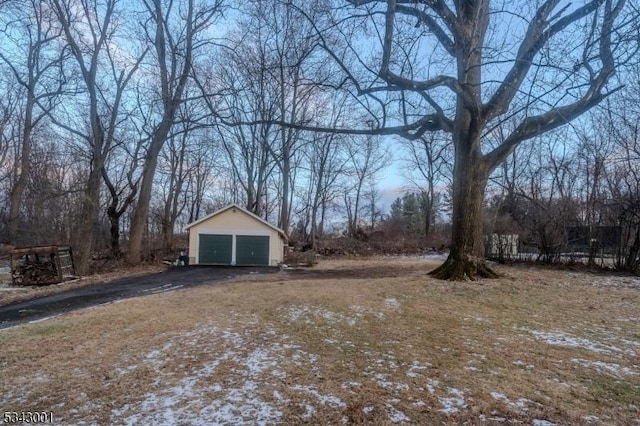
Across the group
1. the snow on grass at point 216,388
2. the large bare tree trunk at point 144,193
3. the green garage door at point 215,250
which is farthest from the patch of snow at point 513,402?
the green garage door at point 215,250

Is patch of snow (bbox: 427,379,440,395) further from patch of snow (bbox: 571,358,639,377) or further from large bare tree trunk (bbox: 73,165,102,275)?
large bare tree trunk (bbox: 73,165,102,275)

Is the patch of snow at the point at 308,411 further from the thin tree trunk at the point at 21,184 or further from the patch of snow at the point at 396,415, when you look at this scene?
the thin tree trunk at the point at 21,184

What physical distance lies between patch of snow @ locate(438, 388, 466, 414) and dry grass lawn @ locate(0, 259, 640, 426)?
0.09 feet

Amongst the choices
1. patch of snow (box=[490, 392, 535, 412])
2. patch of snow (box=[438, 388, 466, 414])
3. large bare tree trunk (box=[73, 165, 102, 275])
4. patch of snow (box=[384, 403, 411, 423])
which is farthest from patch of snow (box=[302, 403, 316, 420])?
large bare tree trunk (box=[73, 165, 102, 275])

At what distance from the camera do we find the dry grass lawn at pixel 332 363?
3.61 meters

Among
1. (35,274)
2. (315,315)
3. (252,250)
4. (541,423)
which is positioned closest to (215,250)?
(252,250)

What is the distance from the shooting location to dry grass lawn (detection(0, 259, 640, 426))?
3.61m

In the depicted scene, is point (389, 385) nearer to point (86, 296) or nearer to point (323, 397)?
point (323, 397)

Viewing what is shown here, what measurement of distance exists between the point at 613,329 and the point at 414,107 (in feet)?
26.6

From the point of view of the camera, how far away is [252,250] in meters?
23.6

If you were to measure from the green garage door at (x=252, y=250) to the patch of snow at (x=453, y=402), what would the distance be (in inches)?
793

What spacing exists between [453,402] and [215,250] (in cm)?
2094

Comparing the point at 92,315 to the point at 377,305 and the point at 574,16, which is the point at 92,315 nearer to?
the point at 377,305

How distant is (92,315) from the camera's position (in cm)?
799
